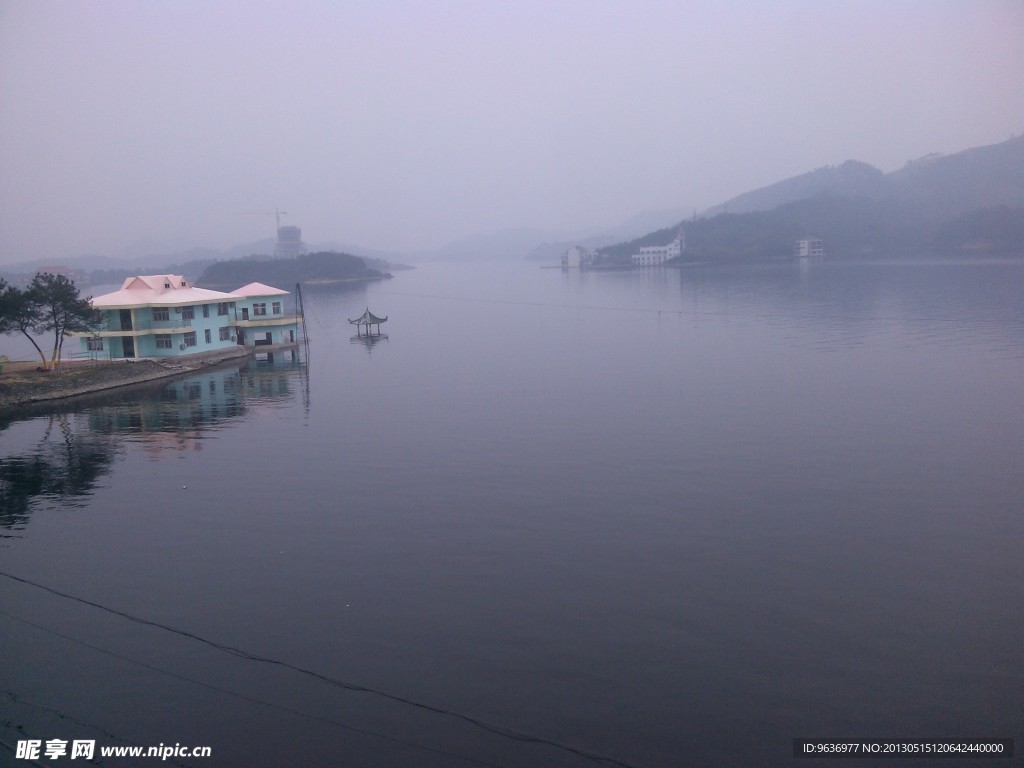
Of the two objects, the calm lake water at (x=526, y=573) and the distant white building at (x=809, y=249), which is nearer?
the calm lake water at (x=526, y=573)

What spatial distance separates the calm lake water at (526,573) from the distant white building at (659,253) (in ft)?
263

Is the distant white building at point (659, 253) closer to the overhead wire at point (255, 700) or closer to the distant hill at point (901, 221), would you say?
the distant hill at point (901, 221)

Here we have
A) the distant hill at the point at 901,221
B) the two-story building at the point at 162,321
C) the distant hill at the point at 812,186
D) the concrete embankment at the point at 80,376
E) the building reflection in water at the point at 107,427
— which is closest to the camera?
the building reflection in water at the point at 107,427

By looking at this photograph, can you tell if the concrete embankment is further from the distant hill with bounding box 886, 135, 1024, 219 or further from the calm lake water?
the distant hill with bounding box 886, 135, 1024, 219

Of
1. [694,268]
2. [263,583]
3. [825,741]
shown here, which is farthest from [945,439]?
[694,268]

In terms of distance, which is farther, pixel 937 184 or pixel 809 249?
pixel 937 184

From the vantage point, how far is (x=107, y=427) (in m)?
16.6

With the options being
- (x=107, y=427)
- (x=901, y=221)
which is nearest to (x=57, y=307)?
(x=107, y=427)

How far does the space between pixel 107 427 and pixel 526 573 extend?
12.2m

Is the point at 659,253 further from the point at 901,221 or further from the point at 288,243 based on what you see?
the point at 288,243

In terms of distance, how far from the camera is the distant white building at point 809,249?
90.7 meters

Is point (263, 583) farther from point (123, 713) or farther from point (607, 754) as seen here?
point (607, 754)

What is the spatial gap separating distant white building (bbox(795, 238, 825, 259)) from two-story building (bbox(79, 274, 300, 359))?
77.4 metres

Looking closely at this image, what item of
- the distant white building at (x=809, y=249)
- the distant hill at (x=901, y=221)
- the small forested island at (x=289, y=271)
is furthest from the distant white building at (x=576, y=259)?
the distant white building at (x=809, y=249)
